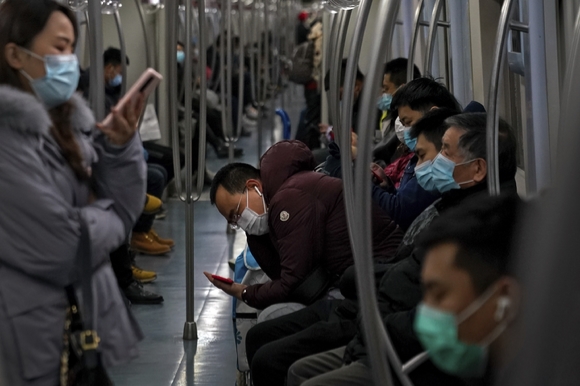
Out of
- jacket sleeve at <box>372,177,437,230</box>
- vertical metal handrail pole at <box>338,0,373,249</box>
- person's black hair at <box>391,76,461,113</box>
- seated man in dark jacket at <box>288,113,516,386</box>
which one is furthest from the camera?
person's black hair at <box>391,76,461,113</box>

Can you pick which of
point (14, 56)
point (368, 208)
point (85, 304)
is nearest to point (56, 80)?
point (14, 56)

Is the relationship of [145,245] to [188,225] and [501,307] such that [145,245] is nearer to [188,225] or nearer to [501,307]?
[188,225]

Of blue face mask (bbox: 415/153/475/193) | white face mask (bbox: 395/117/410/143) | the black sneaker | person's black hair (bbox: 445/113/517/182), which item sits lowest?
the black sneaker

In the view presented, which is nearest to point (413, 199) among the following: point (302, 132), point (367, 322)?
point (367, 322)

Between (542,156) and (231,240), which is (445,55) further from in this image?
(542,156)

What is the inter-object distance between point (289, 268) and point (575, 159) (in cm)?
278

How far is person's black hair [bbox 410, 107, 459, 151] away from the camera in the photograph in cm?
367

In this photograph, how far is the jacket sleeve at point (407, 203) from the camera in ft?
12.9

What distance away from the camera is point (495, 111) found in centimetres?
328

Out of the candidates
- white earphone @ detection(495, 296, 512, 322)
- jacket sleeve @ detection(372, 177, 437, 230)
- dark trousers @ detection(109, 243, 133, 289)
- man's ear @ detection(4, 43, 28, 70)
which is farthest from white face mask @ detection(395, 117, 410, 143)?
white earphone @ detection(495, 296, 512, 322)

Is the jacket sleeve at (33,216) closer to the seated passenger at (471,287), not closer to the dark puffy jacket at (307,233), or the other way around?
the seated passenger at (471,287)

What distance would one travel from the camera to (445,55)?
696 centimetres

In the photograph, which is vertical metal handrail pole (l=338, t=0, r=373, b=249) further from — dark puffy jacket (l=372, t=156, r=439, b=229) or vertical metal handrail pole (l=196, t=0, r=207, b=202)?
vertical metal handrail pole (l=196, t=0, r=207, b=202)

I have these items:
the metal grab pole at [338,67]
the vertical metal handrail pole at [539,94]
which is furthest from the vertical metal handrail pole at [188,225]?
the vertical metal handrail pole at [539,94]
